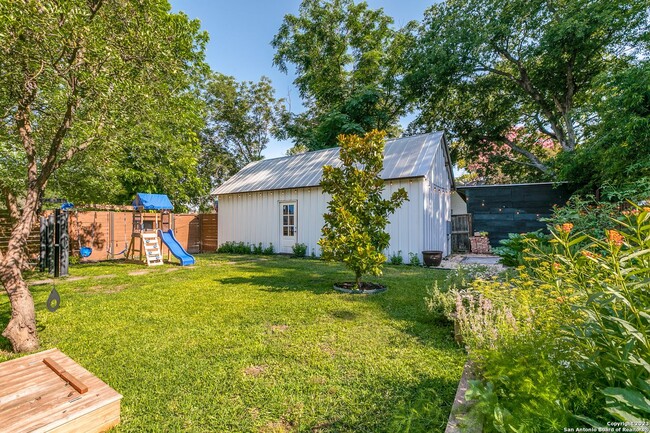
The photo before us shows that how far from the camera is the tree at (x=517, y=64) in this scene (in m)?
12.3

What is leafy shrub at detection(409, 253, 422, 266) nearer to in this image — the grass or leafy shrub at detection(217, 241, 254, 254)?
the grass

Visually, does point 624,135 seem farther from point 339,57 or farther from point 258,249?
point 339,57

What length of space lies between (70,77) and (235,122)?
2007 centimetres

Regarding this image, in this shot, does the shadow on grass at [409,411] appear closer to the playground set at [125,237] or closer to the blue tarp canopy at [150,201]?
the playground set at [125,237]

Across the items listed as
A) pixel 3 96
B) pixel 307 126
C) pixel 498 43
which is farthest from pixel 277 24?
pixel 3 96

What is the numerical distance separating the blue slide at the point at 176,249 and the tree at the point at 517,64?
14.4m

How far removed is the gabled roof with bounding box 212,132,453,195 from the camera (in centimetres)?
946

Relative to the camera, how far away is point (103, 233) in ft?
36.4

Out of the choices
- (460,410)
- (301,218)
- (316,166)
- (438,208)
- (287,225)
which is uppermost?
(316,166)

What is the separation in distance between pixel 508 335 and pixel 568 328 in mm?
615

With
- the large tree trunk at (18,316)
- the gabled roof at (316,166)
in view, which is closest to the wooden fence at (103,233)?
the gabled roof at (316,166)

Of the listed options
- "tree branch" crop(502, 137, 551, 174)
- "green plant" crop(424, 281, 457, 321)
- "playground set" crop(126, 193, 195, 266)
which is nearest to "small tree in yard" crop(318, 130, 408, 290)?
"green plant" crop(424, 281, 457, 321)

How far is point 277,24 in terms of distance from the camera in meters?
20.7

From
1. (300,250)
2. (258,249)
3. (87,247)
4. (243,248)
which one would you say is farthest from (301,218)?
(87,247)
